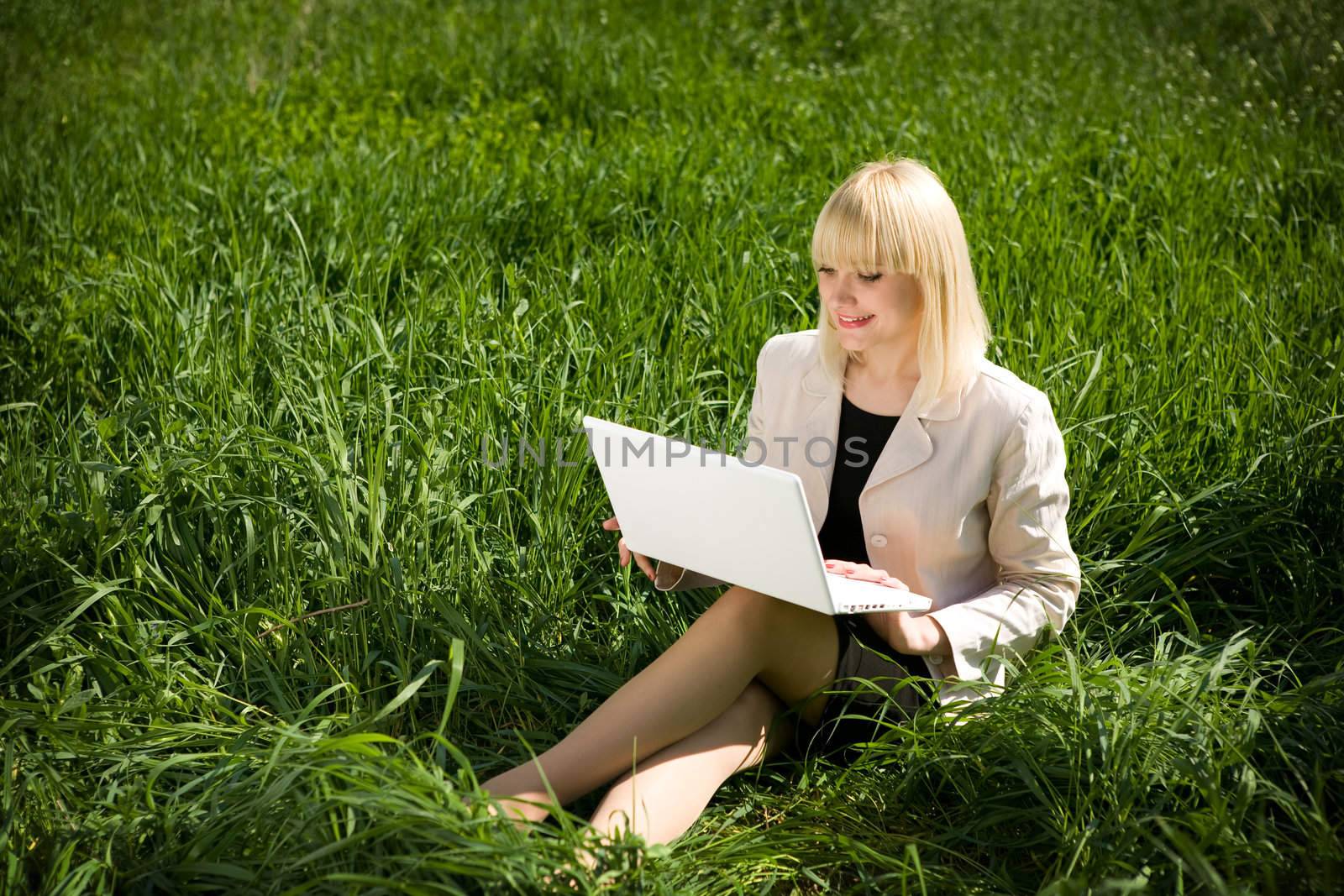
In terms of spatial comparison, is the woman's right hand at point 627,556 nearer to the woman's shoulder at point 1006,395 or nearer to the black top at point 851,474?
the black top at point 851,474

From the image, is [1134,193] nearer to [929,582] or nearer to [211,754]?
[929,582]

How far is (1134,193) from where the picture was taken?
428 centimetres

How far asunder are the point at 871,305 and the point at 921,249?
0.43 feet

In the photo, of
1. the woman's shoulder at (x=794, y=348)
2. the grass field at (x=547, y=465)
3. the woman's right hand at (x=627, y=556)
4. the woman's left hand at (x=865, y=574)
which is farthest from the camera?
the woman's shoulder at (x=794, y=348)

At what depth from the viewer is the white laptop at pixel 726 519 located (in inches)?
65.6

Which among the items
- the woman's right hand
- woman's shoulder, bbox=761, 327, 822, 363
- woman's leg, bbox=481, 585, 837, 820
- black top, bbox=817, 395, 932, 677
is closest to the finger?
the woman's right hand

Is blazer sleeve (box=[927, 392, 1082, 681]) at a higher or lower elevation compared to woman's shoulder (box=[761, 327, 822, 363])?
lower

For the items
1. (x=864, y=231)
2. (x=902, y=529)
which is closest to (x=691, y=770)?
(x=902, y=529)

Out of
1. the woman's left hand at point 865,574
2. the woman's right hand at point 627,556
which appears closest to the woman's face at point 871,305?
the woman's left hand at point 865,574

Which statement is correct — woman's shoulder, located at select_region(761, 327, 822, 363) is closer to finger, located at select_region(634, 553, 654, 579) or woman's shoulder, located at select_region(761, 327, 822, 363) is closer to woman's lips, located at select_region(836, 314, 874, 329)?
woman's lips, located at select_region(836, 314, 874, 329)

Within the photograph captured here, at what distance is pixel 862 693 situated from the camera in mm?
2111

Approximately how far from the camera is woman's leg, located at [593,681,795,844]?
181cm

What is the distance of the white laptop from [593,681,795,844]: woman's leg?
0.28m

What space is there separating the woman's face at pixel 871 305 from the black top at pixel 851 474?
148mm
